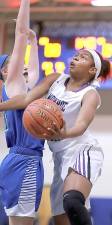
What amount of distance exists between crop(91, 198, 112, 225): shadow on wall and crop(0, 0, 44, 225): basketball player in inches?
72.8

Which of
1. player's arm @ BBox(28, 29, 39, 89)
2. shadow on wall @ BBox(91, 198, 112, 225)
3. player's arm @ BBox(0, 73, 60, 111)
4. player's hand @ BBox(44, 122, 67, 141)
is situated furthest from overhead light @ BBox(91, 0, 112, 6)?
player's hand @ BBox(44, 122, 67, 141)

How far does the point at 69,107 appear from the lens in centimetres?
255

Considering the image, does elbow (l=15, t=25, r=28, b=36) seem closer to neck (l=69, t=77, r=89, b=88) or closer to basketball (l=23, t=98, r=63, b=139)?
neck (l=69, t=77, r=89, b=88)

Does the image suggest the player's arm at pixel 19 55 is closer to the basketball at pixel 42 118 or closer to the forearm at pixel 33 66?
the forearm at pixel 33 66

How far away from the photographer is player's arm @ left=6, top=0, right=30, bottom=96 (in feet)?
8.50

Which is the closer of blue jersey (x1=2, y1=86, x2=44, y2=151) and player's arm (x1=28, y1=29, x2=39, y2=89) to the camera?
blue jersey (x1=2, y1=86, x2=44, y2=151)

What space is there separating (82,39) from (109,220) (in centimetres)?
165

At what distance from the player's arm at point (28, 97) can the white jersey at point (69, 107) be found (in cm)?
5

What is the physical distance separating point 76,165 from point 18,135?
357mm

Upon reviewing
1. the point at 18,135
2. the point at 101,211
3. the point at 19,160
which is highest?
the point at 18,135

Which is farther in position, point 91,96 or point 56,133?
point 91,96

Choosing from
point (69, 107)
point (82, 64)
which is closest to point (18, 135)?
point (69, 107)

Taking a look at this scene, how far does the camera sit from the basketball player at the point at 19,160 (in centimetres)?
248

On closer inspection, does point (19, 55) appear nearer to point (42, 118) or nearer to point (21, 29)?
point (21, 29)
